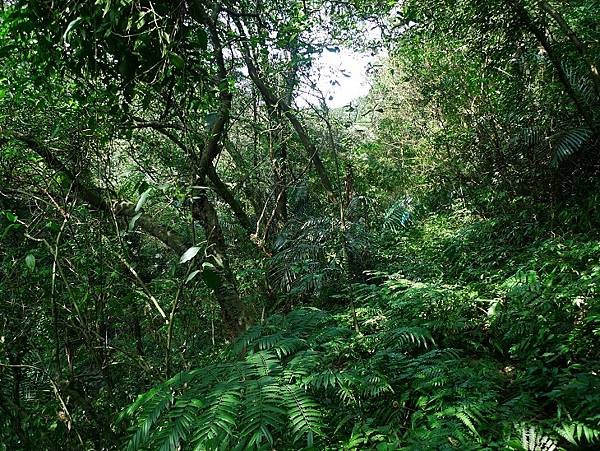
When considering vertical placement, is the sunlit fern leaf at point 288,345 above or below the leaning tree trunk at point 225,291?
below

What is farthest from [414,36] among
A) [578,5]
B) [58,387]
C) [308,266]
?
[58,387]

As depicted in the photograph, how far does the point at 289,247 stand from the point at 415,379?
360cm

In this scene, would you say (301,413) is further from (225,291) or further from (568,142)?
(568,142)

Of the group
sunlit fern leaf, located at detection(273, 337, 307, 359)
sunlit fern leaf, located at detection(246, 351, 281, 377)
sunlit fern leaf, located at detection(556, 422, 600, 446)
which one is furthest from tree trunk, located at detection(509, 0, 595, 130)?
sunlit fern leaf, located at detection(246, 351, 281, 377)

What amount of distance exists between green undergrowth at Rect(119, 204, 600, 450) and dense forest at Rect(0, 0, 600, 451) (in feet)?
0.05

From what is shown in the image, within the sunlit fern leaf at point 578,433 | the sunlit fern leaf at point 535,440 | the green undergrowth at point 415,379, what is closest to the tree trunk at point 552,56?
the green undergrowth at point 415,379

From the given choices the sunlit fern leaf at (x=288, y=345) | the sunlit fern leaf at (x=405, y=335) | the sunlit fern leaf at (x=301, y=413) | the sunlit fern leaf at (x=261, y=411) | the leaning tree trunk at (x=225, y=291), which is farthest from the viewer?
the leaning tree trunk at (x=225, y=291)

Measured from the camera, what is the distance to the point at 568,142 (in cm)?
498

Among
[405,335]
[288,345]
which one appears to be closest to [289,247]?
[405,335]

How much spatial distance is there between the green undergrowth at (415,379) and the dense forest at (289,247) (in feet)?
0.05

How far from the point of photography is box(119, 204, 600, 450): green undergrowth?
1643mm

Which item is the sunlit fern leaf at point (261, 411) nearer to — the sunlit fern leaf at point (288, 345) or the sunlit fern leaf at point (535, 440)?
the sunlit fern leaf at point (288, 345)

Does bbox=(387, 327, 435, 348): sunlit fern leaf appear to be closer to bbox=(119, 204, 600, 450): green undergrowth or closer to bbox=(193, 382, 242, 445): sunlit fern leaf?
bbox=(119, 204, 600, 450): green undergrowth

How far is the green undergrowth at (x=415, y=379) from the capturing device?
1643 mm
